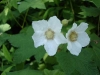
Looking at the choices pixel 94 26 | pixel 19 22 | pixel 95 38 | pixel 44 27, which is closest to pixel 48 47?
pixel 44 27

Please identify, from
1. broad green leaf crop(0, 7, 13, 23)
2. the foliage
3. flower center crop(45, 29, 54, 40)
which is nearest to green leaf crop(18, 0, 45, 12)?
the foliage

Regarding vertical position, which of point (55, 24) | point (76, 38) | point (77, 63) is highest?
point (55, 24)

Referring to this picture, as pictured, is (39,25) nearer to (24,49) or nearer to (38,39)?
(38,39)

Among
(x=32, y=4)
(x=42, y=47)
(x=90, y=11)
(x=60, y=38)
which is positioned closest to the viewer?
(x=60, y=38)

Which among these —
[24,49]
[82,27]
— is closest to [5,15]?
[24,49]

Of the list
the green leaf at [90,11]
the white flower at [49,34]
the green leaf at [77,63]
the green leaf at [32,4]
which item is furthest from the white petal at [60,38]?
the green leaf at [90,11]

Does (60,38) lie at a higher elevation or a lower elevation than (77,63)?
higher
